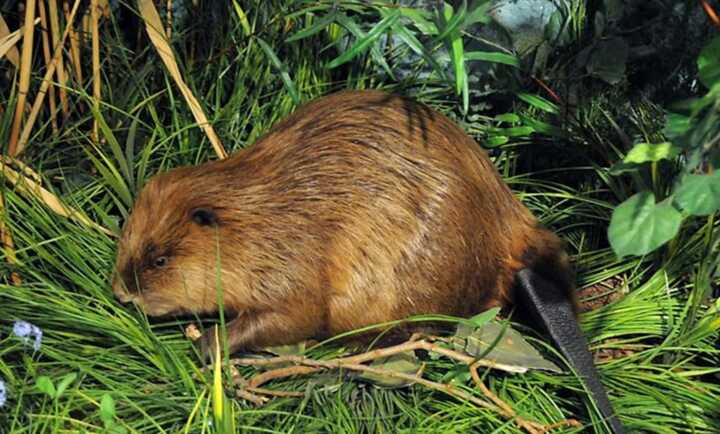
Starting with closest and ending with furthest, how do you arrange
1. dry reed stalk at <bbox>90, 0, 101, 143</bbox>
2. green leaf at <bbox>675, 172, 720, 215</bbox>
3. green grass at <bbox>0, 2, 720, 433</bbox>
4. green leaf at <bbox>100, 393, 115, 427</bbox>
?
green leaf at <bbox>675, 172, 720, 215</bbox>
green leaf at <bbox>100, 393, 115, 427</bbox>
green grass at <bbox>0, 2, 720, 433</bbox>
dry reed stalk at <bbox>90, 0, 101, 143</bbox>

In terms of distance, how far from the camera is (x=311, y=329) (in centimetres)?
256

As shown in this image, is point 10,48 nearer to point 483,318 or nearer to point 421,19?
point 421,19

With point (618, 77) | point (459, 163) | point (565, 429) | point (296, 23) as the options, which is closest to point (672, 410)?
point (565, 429)

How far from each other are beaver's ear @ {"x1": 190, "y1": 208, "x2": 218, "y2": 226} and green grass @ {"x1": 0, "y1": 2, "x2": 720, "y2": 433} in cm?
23

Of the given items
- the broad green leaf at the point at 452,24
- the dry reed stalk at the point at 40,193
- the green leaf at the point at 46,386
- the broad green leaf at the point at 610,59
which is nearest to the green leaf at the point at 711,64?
the broad green leaf at the point at 452,24

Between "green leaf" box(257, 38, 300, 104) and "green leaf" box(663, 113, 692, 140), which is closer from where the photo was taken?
"green leaf" box(663, 113, 692, 140)

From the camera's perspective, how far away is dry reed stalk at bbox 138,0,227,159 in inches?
110

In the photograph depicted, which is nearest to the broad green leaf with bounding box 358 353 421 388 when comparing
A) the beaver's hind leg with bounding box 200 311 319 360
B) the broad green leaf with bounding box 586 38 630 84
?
the beaver's hind leg with bounding box 200 311 319 360

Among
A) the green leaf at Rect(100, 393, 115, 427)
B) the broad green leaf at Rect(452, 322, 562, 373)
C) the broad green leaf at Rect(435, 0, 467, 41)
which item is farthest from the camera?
the broad green leaf at Rect(452, 322, 562, 373)

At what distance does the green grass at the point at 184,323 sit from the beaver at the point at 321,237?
12cm

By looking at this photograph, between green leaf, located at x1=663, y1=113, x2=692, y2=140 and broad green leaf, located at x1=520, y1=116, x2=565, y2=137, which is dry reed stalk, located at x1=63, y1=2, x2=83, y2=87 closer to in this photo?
broad green leaf, located at x1=520, y1=116, x2=565, y2=137

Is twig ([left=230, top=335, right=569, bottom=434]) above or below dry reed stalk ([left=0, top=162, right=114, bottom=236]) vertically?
below

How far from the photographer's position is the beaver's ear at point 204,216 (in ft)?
8.04

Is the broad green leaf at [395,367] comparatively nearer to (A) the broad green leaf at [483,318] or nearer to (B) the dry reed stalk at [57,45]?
(A) the broad green leaf at [483,318]
